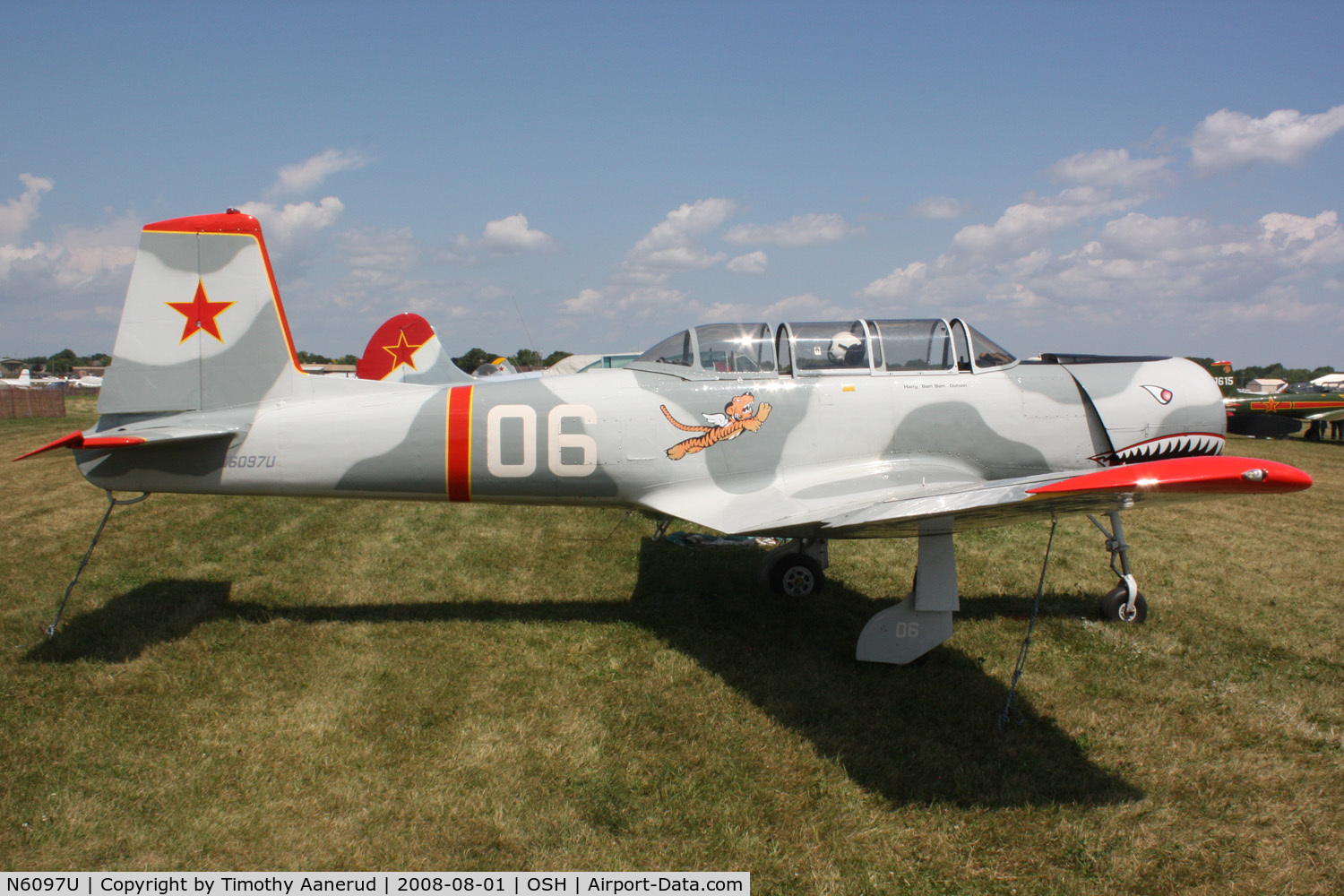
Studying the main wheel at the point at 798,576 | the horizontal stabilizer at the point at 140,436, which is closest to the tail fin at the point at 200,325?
the horizontal stabilizer at the point at 140,436

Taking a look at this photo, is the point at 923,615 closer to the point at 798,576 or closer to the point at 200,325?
the point at 798,576

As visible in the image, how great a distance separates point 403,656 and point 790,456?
10.6 feet

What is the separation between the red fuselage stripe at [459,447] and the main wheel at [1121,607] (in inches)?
208

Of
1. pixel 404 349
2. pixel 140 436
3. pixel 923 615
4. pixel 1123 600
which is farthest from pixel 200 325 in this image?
pixel 404 349

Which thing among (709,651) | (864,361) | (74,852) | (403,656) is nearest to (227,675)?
(403,656)

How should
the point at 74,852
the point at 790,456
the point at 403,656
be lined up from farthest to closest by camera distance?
the point at 790,456, the point at 403,656, the point at 74,852

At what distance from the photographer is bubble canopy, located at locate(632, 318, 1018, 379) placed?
5762mm

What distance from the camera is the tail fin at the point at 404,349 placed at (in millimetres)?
14203

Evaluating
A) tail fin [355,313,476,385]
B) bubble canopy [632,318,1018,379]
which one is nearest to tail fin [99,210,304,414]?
bubble canopy [632,318,1018,379]

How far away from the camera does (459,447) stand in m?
5.42

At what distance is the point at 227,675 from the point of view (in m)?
4.75

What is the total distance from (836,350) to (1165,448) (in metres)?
2.78

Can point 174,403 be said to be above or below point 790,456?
above

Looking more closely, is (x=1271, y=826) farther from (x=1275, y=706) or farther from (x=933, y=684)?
(x=933, y=684)
